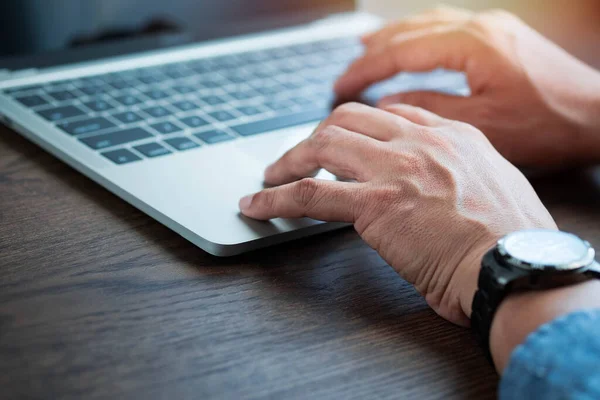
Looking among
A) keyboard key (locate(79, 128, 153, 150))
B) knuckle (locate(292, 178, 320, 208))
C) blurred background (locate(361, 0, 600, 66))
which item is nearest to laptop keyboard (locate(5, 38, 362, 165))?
keyboard key (locate(79, 128, 153, 150))

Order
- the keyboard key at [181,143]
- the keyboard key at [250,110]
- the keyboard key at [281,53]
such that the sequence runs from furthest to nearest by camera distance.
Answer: the keyboard key at [281,53], the keyboard key at [250,110], the keyboard key at [181,143]

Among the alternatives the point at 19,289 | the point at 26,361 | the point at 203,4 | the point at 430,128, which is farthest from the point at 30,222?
the point at 203,4

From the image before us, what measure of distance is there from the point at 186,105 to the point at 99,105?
104 millimetres

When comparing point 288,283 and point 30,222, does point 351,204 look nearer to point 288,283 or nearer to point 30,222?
point 288,283

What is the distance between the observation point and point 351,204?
2.09ft

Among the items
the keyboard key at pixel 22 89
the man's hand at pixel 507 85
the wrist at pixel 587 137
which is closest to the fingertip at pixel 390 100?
the man's hand at pixel 507 85

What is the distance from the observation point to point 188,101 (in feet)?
3.09

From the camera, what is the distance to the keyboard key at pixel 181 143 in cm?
81

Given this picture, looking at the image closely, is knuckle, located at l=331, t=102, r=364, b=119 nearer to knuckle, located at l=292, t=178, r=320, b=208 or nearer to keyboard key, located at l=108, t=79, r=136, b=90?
knuckle, located at l=292, t=178, r=320, b=208

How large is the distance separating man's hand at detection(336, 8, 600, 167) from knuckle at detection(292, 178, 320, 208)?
297mm

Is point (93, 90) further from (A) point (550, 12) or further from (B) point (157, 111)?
(A) point (550, 12)

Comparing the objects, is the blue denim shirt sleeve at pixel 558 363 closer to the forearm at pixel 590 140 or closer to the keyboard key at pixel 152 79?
the forearm at pixel 590 140

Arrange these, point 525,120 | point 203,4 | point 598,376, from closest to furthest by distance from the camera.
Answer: point 598,376, point 525,120, point 203,4

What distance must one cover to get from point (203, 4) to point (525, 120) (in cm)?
49
